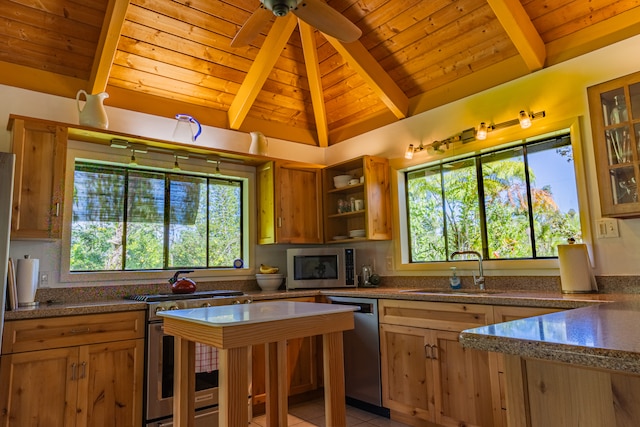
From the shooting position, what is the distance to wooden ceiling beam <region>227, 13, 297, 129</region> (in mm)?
3506

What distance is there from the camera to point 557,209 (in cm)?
298

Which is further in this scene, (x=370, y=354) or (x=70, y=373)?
(x=370, y=354)

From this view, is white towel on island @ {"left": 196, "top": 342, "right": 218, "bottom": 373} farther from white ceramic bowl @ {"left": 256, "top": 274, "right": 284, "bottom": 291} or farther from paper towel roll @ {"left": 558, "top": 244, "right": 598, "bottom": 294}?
paper towel roll @ {"left": 558, "top": 244, "right": 598, "bottom": 294}

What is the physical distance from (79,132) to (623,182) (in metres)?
3.57

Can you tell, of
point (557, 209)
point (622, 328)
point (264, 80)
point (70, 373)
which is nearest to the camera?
point (622, 328)

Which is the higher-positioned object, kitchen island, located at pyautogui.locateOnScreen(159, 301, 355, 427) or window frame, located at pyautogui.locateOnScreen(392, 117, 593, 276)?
window frame, located at pyautogui.locateOnScreen(392, 117, 593, 276)

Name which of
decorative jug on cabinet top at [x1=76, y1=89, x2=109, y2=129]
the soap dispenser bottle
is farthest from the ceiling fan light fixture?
the soap dispenser bottle

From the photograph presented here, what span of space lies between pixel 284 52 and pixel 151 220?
2.02 m

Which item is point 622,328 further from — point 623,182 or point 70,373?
point 70,373

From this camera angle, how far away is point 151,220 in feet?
11.9

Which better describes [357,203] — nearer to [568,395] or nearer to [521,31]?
[521,31]

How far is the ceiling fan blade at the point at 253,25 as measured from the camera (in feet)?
7.53

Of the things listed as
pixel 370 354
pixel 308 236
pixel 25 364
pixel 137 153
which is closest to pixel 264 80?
pixel 137 153

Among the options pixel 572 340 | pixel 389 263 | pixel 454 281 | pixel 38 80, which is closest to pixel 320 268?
pixel 389 263
